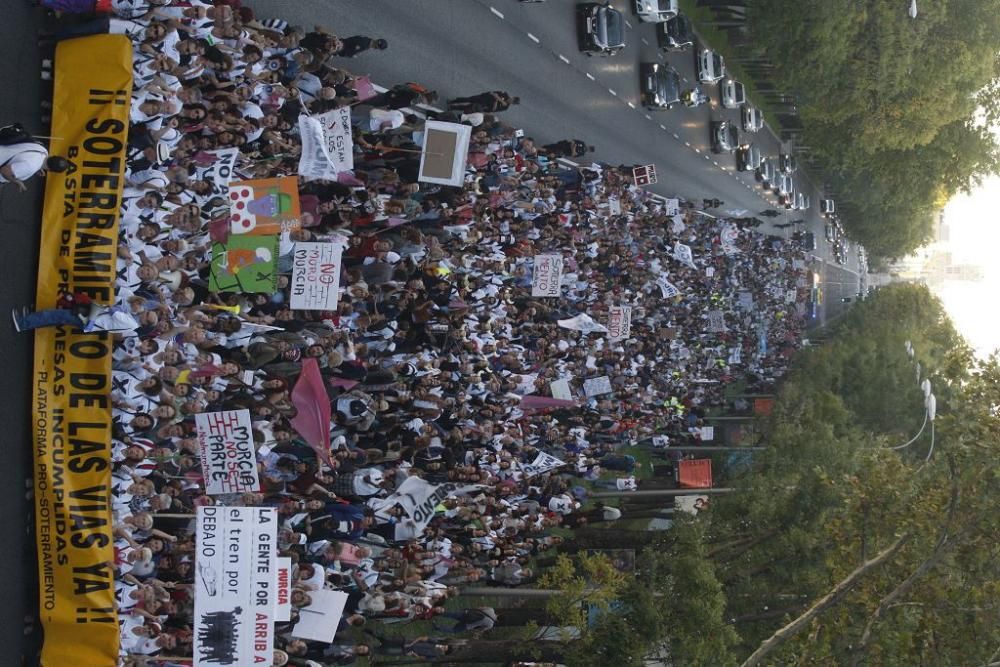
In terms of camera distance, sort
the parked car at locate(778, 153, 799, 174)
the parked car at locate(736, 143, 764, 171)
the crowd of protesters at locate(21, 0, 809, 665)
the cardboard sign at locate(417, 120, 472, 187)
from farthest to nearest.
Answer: the parked car at locate(778, 153, 799, 174) → the parked car at locate(736, 143, 764, 171) → the cardboard sign at locate(417, 120, 472, 187) → the crowd of protesters at locate(21, 0, 809, 665)

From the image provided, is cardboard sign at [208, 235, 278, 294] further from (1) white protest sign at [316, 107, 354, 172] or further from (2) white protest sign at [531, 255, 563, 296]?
(2) white protest sign at [531, 255, 563, 296]

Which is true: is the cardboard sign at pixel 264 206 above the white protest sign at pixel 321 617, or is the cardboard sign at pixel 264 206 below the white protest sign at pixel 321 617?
above

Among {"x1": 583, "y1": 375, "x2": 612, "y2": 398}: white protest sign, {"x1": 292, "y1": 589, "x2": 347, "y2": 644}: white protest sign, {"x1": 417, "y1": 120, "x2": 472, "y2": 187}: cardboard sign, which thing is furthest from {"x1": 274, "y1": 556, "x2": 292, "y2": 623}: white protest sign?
{"x1": 583, "y1": 375, "x2": 612, "y2": 398}: white protest sign

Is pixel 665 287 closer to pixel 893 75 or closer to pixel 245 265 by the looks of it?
pixel 893 75

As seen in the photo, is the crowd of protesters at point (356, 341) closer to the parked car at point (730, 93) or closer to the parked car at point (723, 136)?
the parked car at point (723, 136)

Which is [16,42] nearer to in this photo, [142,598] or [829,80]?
[142,598]

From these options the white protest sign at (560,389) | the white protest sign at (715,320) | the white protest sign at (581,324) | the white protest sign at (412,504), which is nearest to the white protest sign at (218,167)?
the white protest sign at (412,504)

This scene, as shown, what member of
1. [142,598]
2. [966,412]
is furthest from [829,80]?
[142,598]
